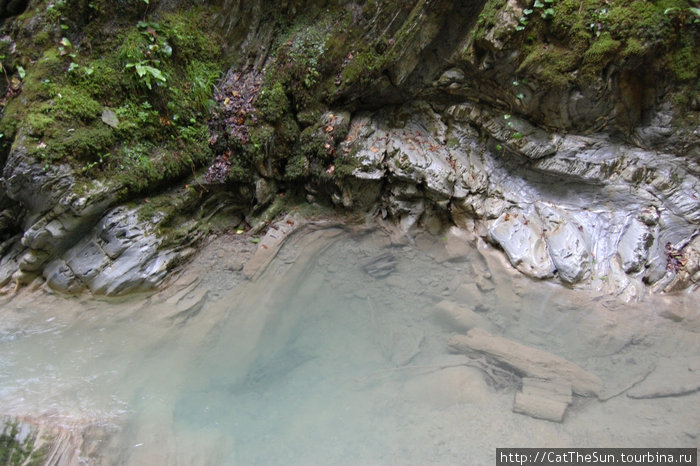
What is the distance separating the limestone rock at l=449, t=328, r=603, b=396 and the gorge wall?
3.72 ft

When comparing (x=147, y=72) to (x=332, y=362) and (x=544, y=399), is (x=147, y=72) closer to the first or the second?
(x=332, y=362)

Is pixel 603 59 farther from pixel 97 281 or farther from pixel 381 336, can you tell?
pixel 97 281

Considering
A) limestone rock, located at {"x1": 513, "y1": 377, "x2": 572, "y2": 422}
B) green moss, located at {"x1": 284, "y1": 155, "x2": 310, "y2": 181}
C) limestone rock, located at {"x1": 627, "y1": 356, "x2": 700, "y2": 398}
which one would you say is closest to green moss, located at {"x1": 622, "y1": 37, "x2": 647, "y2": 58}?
limestone rock, located at {"x1": 627, "y1": 356, "x2": 700, "y2": 398}

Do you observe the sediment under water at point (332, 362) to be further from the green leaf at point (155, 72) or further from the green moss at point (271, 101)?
the green leaf at point (155, 72)

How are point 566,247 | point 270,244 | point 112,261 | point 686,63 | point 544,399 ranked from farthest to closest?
point 270,244
point 566,247
point 112,261
point 686,63
point 544,399

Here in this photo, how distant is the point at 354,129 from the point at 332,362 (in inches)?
127

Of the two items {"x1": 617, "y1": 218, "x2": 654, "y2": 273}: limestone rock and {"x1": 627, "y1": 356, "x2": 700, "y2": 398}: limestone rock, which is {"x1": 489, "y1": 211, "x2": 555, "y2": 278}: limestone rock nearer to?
{"x1": 617, "y1": 218, "x2": 654, "y2": 273}: limestone rock

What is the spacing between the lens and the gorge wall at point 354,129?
14.5 feet

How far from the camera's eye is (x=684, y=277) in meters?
4.25

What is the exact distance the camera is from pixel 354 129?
18.2ft

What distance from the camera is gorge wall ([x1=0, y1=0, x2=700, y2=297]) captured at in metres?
4.41

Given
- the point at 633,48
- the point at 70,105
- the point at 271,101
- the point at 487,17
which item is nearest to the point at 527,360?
the point at 633,48

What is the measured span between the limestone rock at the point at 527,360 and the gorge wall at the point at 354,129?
1134 millimetres

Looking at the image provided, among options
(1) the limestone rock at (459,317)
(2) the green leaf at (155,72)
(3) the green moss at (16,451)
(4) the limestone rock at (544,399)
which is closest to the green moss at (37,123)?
(2) the green leaf at (155,72)
